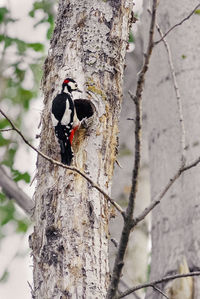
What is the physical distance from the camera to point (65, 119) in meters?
2.58

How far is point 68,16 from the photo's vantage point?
295cm

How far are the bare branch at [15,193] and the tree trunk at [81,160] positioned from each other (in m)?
2.25

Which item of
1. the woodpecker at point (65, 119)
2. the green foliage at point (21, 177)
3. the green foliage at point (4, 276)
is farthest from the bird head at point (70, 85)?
the green foliage at point (4, 276)

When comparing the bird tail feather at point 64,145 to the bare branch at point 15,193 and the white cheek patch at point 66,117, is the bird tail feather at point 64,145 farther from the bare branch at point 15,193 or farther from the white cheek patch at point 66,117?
the bare branch at point 15,193

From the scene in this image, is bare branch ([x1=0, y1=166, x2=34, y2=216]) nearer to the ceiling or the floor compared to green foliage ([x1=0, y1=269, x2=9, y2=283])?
nearer to the ceiling

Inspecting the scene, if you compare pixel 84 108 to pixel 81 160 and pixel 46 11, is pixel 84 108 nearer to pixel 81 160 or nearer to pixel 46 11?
pixel 81 160

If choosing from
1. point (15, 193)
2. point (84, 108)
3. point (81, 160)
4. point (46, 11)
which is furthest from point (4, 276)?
point (81, 160)

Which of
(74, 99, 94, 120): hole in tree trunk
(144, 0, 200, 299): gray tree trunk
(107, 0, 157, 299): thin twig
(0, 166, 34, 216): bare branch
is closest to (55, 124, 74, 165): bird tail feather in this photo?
(74, 99, 94, 120): hole in tree trunk

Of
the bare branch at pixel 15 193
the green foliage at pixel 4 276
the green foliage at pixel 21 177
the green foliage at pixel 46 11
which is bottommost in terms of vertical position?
the green foliage at pixel 4 276

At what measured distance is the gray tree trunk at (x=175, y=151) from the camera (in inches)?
140

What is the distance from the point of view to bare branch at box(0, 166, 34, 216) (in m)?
5.07

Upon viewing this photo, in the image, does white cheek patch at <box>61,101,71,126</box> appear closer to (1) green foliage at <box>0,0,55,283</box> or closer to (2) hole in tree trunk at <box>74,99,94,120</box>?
(2) hole in tree trunk at <box>74,99,94,120</box>

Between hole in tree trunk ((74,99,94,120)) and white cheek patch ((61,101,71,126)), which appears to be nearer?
white cheek patch ((61,101,71,126))

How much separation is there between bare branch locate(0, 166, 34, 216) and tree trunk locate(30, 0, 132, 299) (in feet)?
7.38
